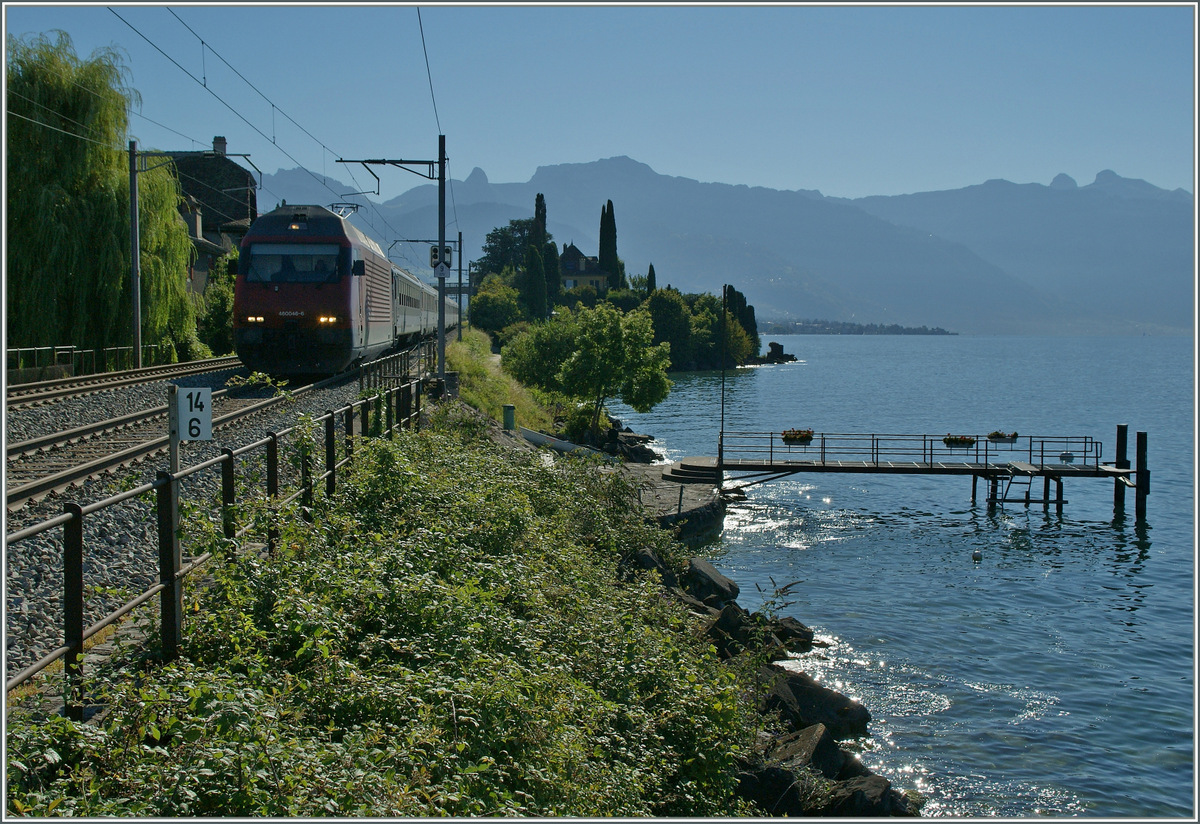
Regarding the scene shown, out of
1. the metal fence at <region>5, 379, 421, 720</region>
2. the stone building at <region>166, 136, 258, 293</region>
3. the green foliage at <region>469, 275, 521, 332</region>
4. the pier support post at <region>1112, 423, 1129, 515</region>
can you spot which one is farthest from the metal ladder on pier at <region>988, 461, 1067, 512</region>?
the green foliage at <region>469, 275, 521, 332</region>

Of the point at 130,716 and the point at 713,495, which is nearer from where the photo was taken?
the point at 130,716

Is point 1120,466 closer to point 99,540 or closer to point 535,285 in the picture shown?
point 99,540

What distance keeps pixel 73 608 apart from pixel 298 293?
1651 centimetres

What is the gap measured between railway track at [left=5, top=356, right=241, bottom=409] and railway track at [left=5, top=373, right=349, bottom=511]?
226cm

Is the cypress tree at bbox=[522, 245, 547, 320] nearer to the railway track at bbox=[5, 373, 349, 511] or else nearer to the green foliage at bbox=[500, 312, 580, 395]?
the green foliage at bbox=[500, 312, 580, 395]

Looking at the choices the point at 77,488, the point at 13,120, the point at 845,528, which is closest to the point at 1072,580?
the point at 845,528

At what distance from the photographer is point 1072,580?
Answer: 26.3 m

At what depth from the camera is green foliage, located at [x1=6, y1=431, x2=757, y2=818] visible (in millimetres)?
4441

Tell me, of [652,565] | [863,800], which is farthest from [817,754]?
[652,565]

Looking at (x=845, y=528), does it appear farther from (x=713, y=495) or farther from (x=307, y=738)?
(x=307, y=738)

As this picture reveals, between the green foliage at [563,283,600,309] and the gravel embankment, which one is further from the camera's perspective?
the green foliage at [563,283,600,309]

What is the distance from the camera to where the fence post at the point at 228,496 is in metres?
6.94

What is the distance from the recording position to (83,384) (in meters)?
20.4

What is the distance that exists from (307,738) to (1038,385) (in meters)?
123
